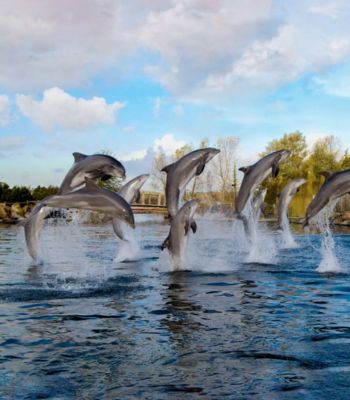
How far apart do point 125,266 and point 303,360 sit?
9.09 meters

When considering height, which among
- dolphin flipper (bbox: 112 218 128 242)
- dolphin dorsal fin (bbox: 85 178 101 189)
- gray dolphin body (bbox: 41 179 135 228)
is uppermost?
dolphin dorsal fin (bbox: 85 178 101 189)

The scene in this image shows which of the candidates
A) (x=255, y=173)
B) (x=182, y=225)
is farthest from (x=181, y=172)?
(x=255, y=173)

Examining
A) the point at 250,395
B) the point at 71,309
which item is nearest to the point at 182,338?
the point at 250,395

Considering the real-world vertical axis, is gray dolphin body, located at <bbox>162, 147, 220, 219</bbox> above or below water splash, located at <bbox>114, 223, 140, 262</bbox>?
above

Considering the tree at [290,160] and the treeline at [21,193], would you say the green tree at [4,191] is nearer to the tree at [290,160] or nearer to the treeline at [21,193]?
the treeline at [21,193]

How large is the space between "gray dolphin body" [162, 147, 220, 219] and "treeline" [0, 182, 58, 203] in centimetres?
5330

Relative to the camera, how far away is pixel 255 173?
14430mm

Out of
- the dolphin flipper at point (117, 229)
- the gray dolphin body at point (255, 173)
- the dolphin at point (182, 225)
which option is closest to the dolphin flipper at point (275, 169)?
the gray dolphin body at point (255, 173)

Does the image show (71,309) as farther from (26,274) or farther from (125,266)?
(125,266)

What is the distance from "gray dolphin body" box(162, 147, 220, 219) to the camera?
512 inches

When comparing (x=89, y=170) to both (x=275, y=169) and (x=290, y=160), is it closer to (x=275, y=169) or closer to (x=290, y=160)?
(x=275, y=169)

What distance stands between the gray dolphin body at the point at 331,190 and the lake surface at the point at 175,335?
1.44m

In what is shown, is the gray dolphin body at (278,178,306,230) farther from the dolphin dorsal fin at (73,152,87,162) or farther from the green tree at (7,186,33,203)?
the green tree at (7,186,33,203)

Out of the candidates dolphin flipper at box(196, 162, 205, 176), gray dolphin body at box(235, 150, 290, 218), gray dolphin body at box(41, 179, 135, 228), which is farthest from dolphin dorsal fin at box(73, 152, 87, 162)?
gray dolphin body at box(235, 150, 290, 218)
